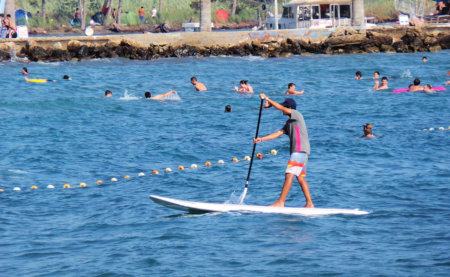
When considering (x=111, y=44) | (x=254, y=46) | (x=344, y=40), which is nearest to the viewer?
(x=111, y=44)

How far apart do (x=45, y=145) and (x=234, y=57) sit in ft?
73.7

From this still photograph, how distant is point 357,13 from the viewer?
3972 centimetres

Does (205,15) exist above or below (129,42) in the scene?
above

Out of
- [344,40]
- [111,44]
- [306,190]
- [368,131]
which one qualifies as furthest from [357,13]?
[306,190]

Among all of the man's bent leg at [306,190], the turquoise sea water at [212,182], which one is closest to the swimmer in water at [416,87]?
the turquoise sea water at [212,182]

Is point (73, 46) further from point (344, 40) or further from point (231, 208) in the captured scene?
point (231, 208)

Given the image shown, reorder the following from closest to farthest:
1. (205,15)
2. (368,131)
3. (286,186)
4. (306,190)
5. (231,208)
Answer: (286,186) < (306,190) < (231,208) < (368,131) < (205,15)

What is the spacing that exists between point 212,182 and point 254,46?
2685cm

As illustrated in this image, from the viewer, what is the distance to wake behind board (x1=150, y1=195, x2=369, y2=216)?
985 cm

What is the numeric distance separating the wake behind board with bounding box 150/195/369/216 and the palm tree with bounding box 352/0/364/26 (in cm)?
3190

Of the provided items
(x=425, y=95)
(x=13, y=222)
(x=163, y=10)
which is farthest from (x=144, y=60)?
(x=163, y=10)

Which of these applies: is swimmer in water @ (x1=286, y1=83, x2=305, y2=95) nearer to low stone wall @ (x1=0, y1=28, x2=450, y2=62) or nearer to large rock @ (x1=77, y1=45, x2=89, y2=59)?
low stone wall @ (x1=0, y1=28, x2=450, y2=62)

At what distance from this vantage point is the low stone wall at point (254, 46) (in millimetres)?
36750

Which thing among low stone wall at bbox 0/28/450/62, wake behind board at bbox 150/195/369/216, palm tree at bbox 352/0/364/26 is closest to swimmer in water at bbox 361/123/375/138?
wake behind board at bbox 150/195/369/216
